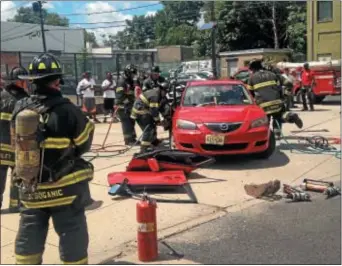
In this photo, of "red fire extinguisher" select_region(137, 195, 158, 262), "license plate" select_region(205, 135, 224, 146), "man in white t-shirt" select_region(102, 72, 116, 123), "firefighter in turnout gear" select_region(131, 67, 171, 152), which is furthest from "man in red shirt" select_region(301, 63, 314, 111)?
"red fire extinguisher" select_region(137, 195, 158, 262)

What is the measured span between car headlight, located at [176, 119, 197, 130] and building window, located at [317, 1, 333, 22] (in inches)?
1143

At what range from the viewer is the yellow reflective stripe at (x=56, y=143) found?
3482 millimetres

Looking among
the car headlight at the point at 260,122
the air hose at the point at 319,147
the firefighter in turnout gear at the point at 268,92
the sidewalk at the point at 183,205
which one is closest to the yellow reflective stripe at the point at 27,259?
the sidewalk at the point at 183,205

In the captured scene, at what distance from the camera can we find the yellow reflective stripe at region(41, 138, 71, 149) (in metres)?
3.48

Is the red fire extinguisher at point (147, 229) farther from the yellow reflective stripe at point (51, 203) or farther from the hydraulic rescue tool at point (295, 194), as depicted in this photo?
the hydraulic rescue tool at point (295, 194)

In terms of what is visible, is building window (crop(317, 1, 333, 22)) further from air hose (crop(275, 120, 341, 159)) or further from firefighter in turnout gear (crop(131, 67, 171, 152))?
firefighter in turnout gear (crop(131, 67, 171, 152))

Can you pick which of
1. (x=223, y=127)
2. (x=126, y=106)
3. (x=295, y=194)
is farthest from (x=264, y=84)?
(x=295, y=194)

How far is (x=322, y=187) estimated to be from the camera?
22.1 feet

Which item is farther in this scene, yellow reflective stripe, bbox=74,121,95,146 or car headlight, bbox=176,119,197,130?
car headlight, bbox=176,119,197,130

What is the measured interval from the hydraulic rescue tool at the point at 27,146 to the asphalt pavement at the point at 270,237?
70.3 inches

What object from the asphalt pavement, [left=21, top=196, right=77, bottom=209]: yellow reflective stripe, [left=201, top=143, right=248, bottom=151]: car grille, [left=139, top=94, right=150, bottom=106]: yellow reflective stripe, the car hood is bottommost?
the asphalt pavement

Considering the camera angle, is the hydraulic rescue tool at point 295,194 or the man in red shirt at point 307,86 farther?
the man in red shirt at point 307,86

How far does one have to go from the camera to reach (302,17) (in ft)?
153

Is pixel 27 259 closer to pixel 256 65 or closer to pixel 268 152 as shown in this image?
pixel 268 152
